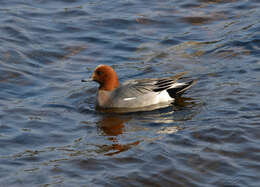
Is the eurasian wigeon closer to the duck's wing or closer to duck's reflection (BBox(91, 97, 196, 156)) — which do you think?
the duck's wing

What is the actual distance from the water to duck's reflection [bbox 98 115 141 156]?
0.02 m

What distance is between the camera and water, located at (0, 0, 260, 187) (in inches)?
257

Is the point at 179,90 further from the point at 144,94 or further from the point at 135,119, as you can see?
the point at 135,119

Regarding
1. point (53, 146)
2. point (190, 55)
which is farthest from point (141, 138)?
point (190, 55)

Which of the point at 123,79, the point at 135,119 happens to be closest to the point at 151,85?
the point at 135,119

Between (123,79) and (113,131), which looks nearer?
(113,131)

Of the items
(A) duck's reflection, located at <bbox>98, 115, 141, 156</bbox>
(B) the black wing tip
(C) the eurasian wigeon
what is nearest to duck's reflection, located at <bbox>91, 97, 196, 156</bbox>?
(A) duck's reflection, located at <bbox>98, 115, 141, 156</bbox>

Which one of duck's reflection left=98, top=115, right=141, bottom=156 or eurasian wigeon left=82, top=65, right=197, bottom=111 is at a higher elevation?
eurasian wigeon left=82, top=65, right=197, bottom=111

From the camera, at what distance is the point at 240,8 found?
14.1 meters

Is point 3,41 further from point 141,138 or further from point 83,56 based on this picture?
point 141,138

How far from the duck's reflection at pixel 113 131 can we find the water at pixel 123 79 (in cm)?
2

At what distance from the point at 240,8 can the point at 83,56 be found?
4819 millimetres

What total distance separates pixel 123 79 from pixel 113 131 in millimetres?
2591

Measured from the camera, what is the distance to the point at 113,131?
8195mm
